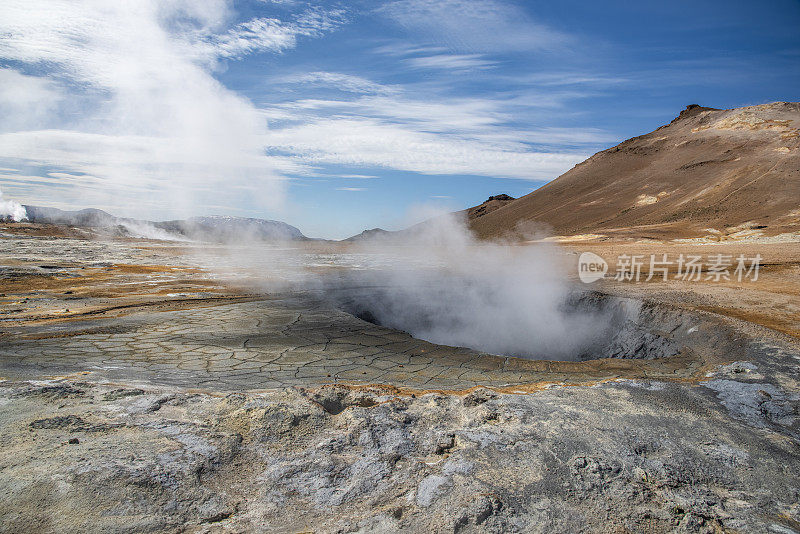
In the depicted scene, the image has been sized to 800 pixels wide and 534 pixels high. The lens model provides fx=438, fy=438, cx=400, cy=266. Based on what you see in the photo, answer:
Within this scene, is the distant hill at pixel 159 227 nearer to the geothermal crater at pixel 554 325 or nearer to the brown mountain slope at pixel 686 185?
the brown mountain slope at pixel 686 185

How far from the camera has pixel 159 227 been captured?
65.2 meters

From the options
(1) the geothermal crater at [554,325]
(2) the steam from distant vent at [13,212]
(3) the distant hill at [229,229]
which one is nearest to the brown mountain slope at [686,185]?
(1) the geothermal crater at [554,325]

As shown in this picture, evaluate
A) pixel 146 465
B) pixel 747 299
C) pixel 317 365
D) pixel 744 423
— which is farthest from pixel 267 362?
pixel 747 299

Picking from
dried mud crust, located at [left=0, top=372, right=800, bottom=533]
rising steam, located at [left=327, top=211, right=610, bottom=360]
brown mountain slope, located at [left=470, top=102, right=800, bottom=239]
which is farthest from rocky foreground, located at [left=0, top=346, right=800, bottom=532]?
brown mountain slope, located at [left=470, top=102, right=800, bottom=239]

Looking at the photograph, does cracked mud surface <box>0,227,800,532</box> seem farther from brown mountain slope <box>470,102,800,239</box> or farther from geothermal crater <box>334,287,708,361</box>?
brown mountain slope <box>470,102,800,239</box>

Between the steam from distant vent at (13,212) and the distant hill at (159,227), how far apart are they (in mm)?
1162

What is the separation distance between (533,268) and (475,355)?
9169mm

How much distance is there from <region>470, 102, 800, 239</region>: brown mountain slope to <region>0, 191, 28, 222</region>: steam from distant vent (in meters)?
59.6

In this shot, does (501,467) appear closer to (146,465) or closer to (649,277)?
(146,465)

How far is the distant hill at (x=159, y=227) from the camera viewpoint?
57469mm

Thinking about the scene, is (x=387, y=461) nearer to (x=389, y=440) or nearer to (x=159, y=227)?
(x=389, y=440)

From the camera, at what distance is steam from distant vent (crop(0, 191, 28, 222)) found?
5375cm

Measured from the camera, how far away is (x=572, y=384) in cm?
382

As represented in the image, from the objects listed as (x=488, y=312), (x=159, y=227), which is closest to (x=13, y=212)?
(x=159, y=227)
